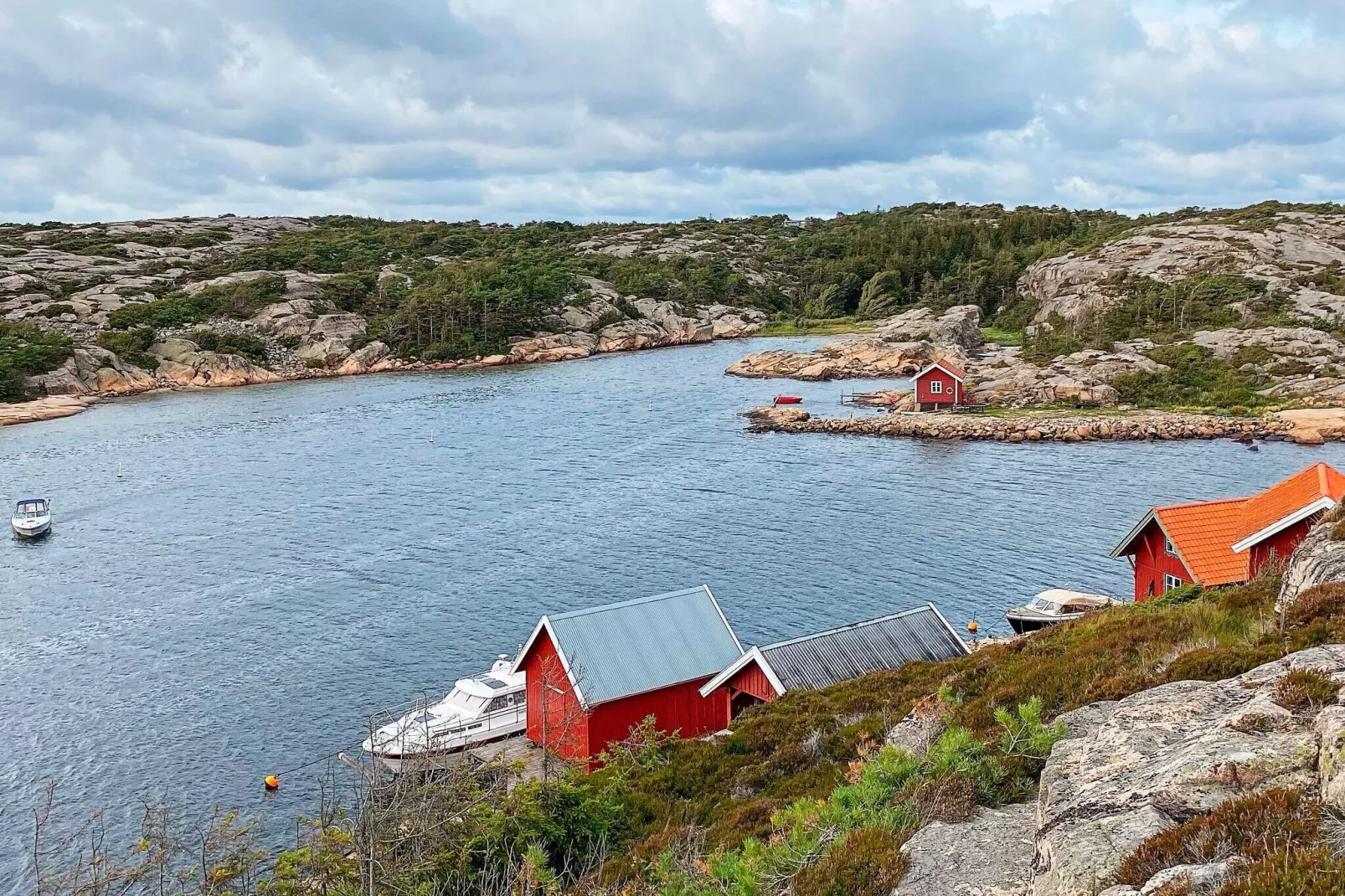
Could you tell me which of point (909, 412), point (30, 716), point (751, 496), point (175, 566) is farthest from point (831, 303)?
point (30, 716)

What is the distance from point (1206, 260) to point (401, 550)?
304ft

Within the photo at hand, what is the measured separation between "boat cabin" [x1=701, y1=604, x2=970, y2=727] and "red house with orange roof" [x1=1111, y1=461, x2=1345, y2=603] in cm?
506

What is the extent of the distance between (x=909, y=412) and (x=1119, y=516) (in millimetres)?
30410

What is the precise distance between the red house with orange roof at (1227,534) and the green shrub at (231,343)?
97473 mm

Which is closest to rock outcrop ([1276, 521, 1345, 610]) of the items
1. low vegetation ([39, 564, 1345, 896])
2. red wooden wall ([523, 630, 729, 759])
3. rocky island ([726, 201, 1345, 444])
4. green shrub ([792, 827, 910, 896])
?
low vegetation ([39, 564, 1345, 896])

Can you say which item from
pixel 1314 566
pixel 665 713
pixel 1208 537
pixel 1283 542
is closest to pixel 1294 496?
pixel 1283 542

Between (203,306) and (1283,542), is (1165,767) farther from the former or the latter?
(203,306)

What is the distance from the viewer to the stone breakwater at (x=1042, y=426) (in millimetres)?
66125

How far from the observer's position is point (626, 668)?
24.2m

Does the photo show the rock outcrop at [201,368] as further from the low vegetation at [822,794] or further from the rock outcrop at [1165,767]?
the rock outcrop at [1165,767]

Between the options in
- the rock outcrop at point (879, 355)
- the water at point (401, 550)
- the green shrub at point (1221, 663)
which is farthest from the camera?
the rock outcrop at point (879, 355)

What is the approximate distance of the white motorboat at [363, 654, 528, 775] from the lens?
2589 cm

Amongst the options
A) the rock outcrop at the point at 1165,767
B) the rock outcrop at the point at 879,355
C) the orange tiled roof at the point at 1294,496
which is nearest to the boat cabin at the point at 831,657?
the orange tiled roof at the point at 1294,496

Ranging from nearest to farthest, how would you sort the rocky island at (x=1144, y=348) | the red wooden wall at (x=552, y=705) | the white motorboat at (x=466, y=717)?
1. the red wooden wall at (x=552, y=705)
2. the white motorboat at (x=466, y=717)
3. the rocky island at (x=1144, y=348)
